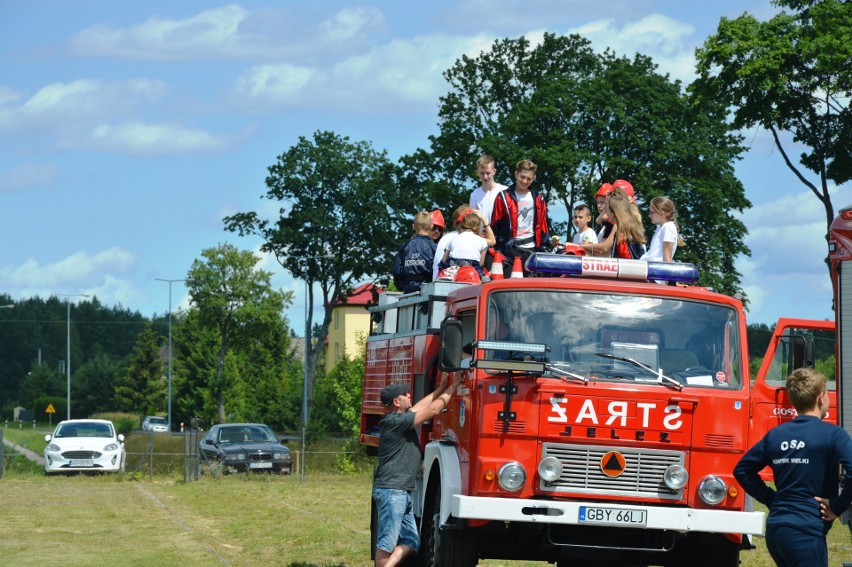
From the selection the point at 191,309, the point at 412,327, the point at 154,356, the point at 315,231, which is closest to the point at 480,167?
the point at 412,327

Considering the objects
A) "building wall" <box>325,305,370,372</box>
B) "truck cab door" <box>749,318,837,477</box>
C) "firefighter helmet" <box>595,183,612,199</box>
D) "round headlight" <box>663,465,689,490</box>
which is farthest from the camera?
"building wall" <box>325,305,370,372</box>

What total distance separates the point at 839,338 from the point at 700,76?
2272 centimetres

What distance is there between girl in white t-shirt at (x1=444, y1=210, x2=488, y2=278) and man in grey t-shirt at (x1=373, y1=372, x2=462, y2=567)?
179 cm

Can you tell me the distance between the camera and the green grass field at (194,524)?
587 inches

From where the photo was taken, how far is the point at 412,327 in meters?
12.5

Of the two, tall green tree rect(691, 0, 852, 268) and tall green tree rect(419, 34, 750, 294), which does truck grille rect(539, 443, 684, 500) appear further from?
tall green tree rect(419, 34, 750, 294)

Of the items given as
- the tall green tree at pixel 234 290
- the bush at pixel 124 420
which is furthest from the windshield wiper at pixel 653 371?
the bush at pixel 124 420

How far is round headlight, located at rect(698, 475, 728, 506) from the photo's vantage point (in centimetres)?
998

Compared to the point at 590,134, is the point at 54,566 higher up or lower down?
lower down

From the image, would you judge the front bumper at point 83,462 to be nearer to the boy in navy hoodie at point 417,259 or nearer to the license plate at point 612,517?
the boy in navy hoodie at point 417,259

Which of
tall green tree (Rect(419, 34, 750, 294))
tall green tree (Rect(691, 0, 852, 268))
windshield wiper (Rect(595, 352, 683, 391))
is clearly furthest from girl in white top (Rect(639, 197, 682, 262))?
tall green tree (Rect(419, 34, 750, 294))

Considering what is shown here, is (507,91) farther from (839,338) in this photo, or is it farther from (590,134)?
(839,338)

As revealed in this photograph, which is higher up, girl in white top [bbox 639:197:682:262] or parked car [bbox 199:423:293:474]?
girl in white top [bbox 639:197:682:262]

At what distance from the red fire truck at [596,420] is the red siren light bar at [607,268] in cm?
1
